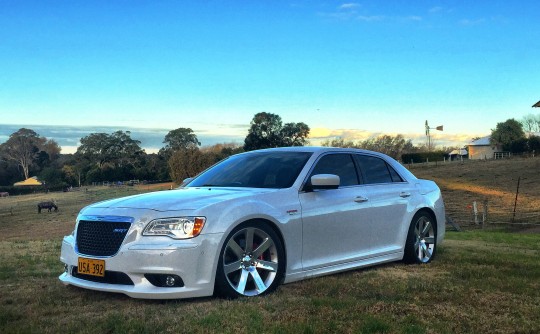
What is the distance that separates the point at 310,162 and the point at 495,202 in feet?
113

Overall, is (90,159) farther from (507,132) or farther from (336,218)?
(336,218)

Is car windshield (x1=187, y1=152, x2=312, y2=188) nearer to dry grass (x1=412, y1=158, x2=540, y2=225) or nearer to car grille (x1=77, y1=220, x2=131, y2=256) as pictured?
car grille (x1=77, y1=220, x2=131, y2=256)

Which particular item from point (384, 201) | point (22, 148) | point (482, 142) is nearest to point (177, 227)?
point (384, 201)

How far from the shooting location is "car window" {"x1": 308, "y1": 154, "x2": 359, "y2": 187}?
251 inches

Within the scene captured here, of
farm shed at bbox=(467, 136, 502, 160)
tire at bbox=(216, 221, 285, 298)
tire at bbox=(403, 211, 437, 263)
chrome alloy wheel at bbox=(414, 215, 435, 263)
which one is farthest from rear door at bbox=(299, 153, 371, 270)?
farm shed at bbox=(467, 136, 502, 160)

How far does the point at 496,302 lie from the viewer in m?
4.98

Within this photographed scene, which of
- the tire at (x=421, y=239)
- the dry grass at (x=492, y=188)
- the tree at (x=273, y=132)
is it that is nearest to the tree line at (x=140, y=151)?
the tree at (x=273, y=132)

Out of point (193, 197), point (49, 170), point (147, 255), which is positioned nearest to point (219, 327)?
point (147, 255)

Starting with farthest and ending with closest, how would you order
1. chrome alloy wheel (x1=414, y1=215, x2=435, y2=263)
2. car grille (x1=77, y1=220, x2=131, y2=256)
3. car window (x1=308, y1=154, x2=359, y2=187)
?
1. chrome alloy wheel (x1=414, y1=215, x2=435, y2=263)
2. car window (x1=308, y1=154, x2=359, y2=187)
3. car grille (x1=77, y1=220, x2=131, y2=256)

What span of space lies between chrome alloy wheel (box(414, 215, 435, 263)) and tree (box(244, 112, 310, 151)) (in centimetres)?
7422

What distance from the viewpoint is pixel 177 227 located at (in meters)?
4.88

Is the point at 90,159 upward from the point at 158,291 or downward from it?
upward

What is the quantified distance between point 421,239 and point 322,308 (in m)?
3.23

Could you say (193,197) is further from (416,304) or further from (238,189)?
(416,304)
